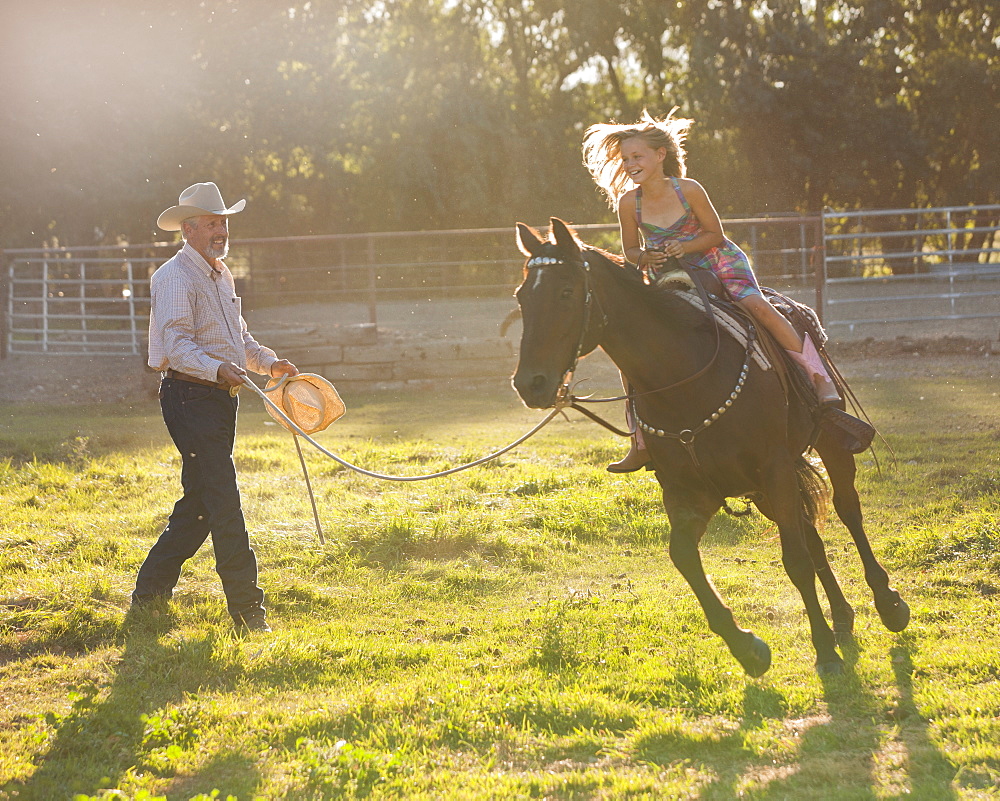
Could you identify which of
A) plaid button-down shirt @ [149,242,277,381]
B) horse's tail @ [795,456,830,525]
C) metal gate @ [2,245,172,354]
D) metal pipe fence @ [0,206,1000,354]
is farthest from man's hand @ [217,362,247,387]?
metal gate @ [2,245,172,354]

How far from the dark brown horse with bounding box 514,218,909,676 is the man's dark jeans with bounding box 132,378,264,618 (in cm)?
212

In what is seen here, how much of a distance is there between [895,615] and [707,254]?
203cm

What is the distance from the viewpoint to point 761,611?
5914mm

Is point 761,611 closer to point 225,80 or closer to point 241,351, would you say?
point 241,351

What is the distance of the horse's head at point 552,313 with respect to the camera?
4.09 meters

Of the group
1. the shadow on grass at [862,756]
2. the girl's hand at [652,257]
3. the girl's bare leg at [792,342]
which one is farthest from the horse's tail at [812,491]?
the girl's hand at [652,257]

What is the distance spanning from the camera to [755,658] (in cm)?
463

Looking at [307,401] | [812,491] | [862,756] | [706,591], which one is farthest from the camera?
[307,401]

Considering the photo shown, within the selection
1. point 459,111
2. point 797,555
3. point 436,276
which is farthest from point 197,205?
point 459,111

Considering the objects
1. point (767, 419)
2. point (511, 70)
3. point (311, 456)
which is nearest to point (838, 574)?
point (767, 419)

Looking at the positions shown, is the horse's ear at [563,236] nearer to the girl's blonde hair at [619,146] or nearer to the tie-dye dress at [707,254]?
the girl's blonde hair at [619,146]

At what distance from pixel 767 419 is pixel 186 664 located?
294 cm

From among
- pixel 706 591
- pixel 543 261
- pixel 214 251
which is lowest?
pixel 706 591

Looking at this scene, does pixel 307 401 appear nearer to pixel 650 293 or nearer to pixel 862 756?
pixel 650 293
